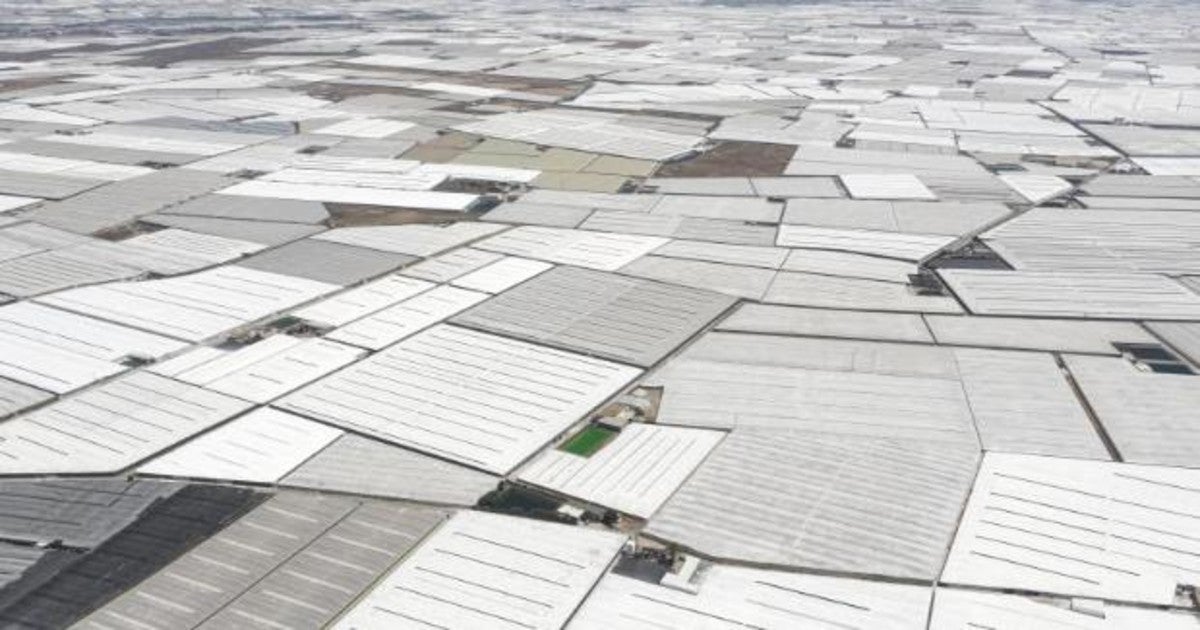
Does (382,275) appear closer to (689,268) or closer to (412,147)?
(689,268)

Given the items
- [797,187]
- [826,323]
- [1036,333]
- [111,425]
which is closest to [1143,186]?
[797,187]

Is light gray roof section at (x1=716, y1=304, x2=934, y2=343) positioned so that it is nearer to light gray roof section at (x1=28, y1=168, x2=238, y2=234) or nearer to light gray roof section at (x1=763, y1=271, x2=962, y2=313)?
light gray roof section at (x1=763, y1=271, x2=962, y2=313)

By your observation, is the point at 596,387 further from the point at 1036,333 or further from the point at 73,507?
the point at 1036,333

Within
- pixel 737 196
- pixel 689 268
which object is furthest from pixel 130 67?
pixel 689 268

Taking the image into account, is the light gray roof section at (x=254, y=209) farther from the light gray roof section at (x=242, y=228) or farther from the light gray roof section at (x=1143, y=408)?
the light gray roof section at (x=1143, y=408)

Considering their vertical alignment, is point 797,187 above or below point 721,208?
above

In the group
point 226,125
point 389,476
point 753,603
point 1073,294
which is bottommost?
point 753,603
